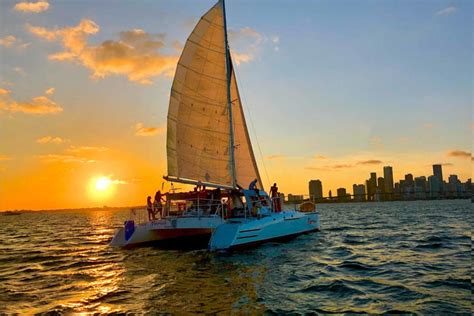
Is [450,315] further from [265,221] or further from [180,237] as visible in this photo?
[180,237]

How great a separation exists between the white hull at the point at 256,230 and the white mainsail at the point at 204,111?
342 centimetres

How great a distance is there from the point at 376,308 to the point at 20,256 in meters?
19.3

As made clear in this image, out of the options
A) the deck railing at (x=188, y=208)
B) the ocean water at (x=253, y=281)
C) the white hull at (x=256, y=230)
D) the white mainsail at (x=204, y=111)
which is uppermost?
the white mainsail at (x=204, y=111)

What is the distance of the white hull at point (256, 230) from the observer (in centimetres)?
1736

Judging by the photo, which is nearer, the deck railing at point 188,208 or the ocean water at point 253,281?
the ocean water at point 253,281

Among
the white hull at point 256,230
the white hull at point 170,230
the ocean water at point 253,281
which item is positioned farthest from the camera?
the white hull at point 170,230

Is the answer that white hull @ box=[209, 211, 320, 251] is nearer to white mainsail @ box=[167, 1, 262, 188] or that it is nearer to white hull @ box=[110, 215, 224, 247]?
white hull @ box=[110, 215, 224, 247]

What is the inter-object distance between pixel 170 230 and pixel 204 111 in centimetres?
700

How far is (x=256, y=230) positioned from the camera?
738 inches

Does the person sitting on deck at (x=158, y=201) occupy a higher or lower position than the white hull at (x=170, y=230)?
higher

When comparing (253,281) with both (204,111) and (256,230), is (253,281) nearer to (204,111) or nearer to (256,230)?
(256,230)

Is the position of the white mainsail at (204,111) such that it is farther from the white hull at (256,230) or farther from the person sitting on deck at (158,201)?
the white hull at (256,230)

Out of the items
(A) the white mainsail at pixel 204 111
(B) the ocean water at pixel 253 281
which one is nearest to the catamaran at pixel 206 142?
(A) the white mainsail at pixel 204 111

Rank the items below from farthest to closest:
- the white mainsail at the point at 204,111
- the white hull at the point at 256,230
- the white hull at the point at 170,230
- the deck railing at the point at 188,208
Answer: the white mainsail at the point at 204,111 < the deck railing at the point at 188,208 < the white hull at the point at 170,230 < the white hull at the point at 256,230
